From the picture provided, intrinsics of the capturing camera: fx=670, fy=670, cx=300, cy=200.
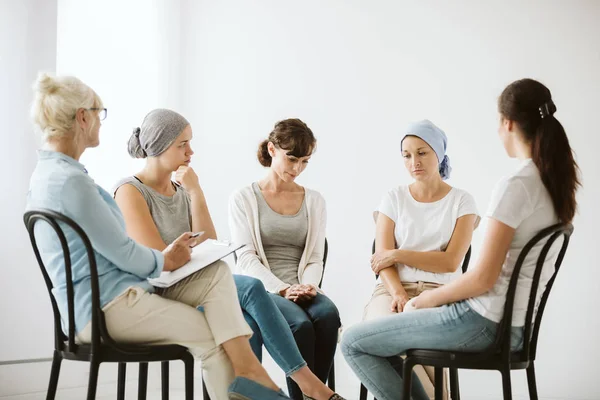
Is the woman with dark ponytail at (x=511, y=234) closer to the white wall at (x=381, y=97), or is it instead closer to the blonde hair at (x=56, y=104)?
the blonde hair at (x=56, y=104)

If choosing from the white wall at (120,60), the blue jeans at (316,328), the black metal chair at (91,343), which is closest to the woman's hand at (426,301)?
the blue jeans at (316,328)

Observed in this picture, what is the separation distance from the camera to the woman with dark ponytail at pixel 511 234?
1738 millimetres

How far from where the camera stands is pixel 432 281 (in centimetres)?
245

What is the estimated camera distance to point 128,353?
178cm

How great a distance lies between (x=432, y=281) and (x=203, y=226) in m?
0.86

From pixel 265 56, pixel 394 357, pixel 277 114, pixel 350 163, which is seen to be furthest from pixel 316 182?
pixel 394 357

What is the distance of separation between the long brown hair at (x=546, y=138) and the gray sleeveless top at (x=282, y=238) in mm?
1116

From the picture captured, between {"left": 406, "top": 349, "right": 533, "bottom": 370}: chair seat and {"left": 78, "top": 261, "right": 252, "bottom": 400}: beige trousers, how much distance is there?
19.9 inches

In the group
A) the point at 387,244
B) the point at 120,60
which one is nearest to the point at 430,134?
the point at 387,244

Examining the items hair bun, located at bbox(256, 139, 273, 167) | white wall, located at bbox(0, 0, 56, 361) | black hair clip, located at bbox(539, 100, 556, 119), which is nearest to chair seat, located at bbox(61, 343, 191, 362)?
black hair clip, located at bbox(539, 100, 556, 119)

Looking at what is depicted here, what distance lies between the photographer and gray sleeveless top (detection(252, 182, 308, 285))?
270cm

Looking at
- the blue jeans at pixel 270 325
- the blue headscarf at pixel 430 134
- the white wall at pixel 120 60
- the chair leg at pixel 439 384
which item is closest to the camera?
the chair leg at pixel 439 384

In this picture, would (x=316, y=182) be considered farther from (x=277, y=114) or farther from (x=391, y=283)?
(x=391, y=283)

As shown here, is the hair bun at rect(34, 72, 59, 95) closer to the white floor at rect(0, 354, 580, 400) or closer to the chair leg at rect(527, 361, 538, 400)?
the chair leg at rect(527, 361, 538, 400)
